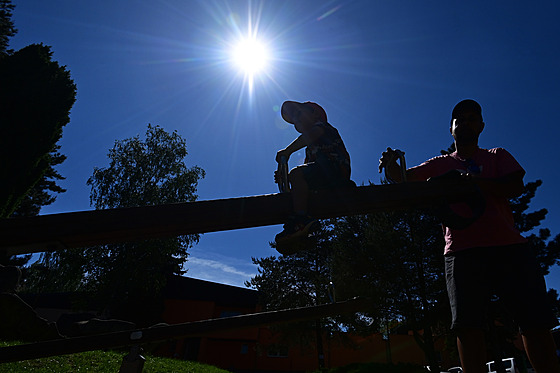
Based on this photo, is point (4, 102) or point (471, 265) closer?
point (471, 265)

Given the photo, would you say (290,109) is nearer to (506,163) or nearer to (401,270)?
(506,163)

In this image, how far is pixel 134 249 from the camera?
688 inches

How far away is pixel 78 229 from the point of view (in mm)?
1306

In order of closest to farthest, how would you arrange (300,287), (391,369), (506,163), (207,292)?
(506,163), (391,369), (300,287), (207,292)

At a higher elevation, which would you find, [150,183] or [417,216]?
[150,183]

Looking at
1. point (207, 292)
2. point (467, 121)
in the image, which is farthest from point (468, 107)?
point (207, 292)


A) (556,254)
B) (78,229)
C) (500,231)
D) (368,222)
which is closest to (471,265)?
(500,231)

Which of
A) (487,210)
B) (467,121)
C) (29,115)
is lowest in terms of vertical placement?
(487,210)

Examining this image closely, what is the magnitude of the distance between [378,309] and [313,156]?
15.5 metres

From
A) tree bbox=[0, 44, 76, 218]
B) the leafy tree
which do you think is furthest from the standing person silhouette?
the leafy tree

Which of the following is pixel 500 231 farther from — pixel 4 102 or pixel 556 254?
pixel 556 254

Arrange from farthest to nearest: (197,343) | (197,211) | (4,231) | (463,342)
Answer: (197,343)
(463,342)
(197,211)
(4,231)

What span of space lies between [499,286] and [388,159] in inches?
39.5

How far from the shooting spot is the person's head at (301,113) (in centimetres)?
231
